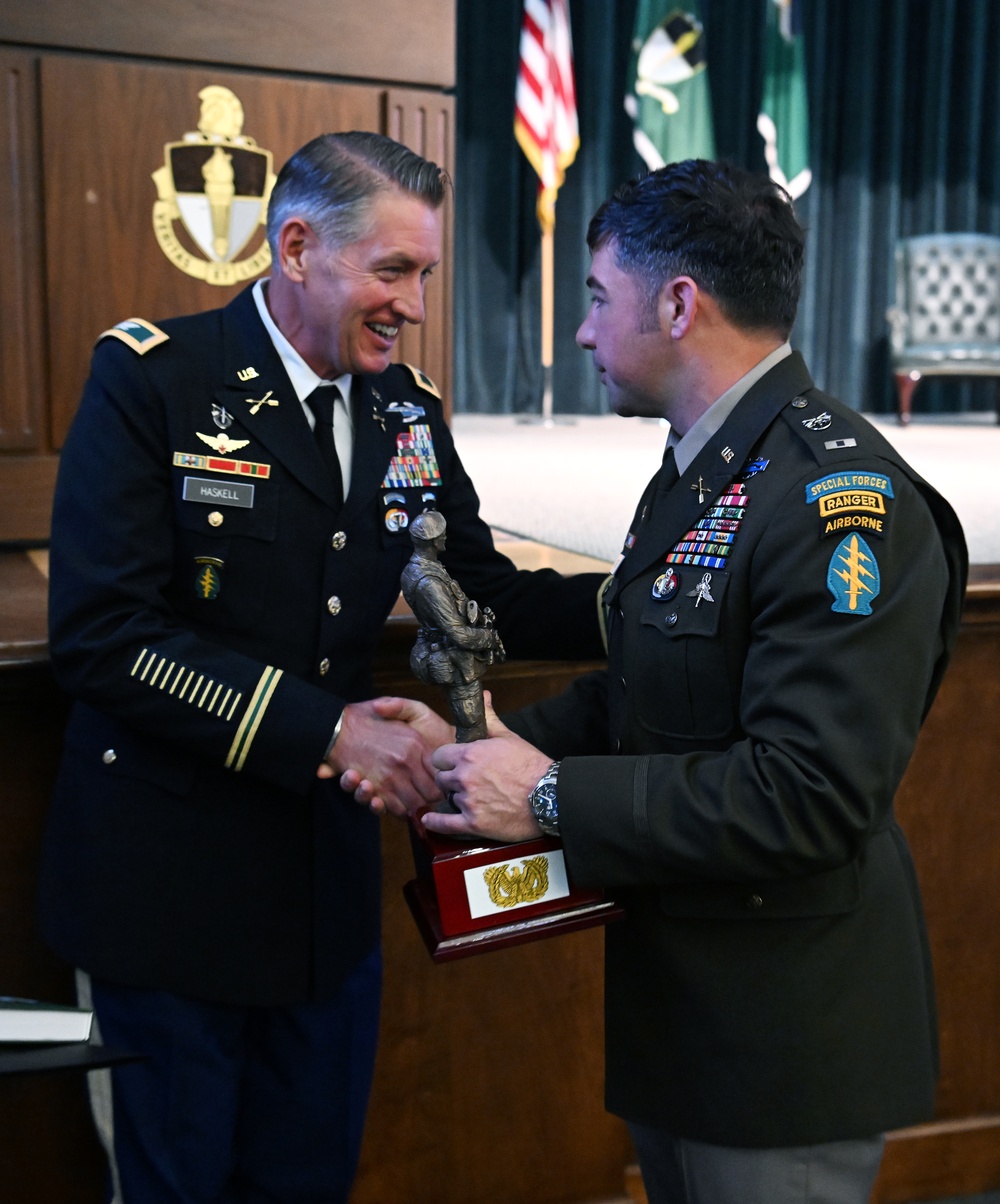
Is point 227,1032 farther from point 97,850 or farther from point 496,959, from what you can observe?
point 496,959

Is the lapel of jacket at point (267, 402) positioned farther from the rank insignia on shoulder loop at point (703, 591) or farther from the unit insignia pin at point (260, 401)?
the rank insignia on shoulder loop at point (703, 591)

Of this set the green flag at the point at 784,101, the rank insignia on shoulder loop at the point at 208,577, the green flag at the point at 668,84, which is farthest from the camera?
the green flag at the point at 784,101

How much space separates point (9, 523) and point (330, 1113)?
117 centimetres

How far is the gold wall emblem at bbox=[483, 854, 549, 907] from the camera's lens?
115 cm

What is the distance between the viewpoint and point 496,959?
6.49 feet

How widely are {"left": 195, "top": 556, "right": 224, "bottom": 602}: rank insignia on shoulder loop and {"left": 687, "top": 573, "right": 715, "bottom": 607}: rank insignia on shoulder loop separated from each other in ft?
1.78

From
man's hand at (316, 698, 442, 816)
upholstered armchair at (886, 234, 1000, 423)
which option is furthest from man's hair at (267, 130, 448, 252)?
upholstered armchair at (886, 234, 1000, 423)

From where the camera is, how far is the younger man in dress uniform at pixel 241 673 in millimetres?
1345

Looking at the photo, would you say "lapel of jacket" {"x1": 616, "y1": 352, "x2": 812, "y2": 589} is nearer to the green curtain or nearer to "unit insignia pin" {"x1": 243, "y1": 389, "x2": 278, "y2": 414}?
"unit insignia pin" {"x1": 243, "y1": 389, "x2": 278, "y2": 414}

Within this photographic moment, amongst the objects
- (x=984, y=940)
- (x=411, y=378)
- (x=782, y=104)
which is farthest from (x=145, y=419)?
(x=782, y=104)

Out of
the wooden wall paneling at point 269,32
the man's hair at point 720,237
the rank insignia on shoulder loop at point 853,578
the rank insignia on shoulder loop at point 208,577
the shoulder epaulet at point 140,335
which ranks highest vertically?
the wooden wall paneling at point 269,32

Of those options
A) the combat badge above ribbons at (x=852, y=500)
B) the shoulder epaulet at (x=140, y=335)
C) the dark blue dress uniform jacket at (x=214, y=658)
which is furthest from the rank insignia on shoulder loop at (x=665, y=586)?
the shoulder epaulet at (x=140, y=335)

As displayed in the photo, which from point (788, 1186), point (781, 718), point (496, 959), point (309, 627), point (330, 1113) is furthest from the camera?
point (496, 959)

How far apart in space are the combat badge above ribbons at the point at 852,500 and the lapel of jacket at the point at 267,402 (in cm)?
60
